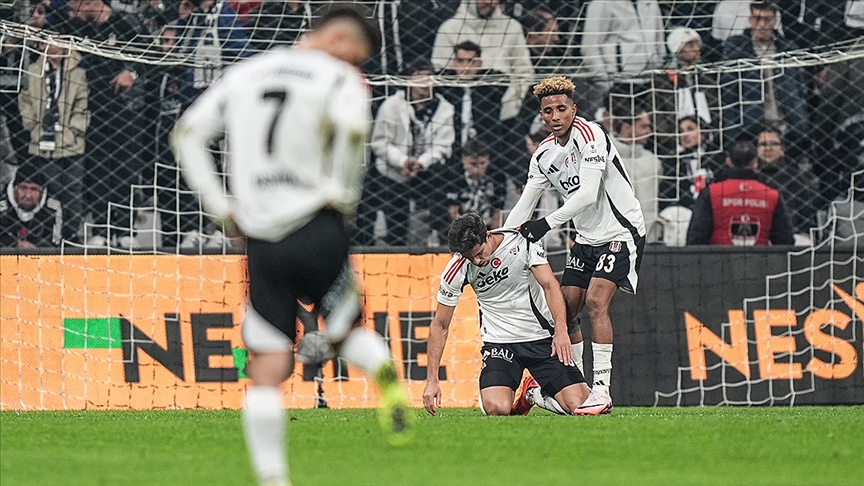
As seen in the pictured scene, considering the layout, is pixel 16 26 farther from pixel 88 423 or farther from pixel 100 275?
pixel 88 423

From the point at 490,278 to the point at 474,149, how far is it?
11.6 feet

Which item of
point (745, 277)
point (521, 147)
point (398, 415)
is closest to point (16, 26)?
point (521, 147)

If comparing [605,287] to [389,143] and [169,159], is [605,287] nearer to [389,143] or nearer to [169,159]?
[389,143]

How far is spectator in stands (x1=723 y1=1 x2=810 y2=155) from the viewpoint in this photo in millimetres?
13555

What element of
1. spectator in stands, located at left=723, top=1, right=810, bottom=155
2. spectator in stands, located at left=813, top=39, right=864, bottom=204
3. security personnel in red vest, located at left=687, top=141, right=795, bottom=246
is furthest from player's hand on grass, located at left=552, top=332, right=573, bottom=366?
spectator in stands, located at left=813, top=39, right=864, bottom=204

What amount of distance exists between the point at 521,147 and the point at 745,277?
8.78ft

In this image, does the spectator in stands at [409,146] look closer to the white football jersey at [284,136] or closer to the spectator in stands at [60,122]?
the spectator in stands at [60,122]

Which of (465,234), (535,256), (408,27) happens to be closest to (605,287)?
(535,256)

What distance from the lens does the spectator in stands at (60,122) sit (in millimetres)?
12766

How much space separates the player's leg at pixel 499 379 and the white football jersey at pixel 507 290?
9 cm

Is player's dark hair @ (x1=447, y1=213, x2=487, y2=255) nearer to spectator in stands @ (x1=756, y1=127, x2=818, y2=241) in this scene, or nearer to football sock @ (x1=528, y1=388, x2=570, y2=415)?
football sock @ (x1=528, y1=388, x2=570, y2=415)

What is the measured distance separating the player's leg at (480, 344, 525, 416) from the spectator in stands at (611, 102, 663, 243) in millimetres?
3305

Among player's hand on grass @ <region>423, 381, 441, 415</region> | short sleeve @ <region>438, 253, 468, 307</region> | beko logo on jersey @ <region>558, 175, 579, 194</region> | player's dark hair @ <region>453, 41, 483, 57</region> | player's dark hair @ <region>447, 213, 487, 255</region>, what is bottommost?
player's hand on grass @ <region>423, 381, 441, 415</region>

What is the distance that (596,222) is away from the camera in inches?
388
